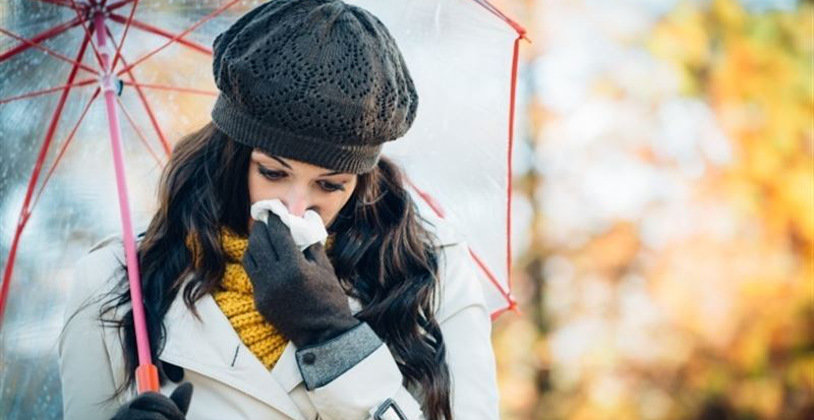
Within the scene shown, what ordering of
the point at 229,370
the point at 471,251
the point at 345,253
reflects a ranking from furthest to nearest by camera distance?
the point at 471,251 < the point at 345,253 < the point at 229,370

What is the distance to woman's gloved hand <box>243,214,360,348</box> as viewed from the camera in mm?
2252

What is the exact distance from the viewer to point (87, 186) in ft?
9.20

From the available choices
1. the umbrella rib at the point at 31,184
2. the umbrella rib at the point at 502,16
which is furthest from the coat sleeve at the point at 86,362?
the umbrella rib at the point at 502,16

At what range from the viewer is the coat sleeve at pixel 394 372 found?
2256mm

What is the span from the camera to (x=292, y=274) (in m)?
2.24

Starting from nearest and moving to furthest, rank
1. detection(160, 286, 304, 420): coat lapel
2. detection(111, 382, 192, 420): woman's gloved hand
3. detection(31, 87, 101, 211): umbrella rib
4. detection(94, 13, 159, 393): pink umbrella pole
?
1. detection(111, 382, 192, 420): woman's gloved hand
2. detection(94, 13, 159, 393): pink umbrella pole
3. detection(160, 286, 304, 420): coat lapel
4. detection(31, 87, 101, 211): umbrella rib

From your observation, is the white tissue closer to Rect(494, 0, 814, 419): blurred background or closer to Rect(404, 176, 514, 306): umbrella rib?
Rect(404, 176, 514, 306): umbrella rib

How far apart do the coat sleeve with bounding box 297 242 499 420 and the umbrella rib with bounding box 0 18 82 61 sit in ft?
2.99

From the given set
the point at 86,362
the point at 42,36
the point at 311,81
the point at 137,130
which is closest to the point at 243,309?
the point at 86,362

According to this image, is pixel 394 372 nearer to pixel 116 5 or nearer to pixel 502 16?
pixel 502 16

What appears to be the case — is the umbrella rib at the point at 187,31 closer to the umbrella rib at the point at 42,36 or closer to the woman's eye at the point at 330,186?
the umbrella rib at the point at 42,36

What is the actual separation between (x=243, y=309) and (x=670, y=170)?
21.4ft

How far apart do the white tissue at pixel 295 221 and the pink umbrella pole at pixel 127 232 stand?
0.26 m

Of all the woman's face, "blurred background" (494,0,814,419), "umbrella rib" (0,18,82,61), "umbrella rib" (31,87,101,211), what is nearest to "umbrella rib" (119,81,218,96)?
"umbrella rib" (31,87,101,211)
